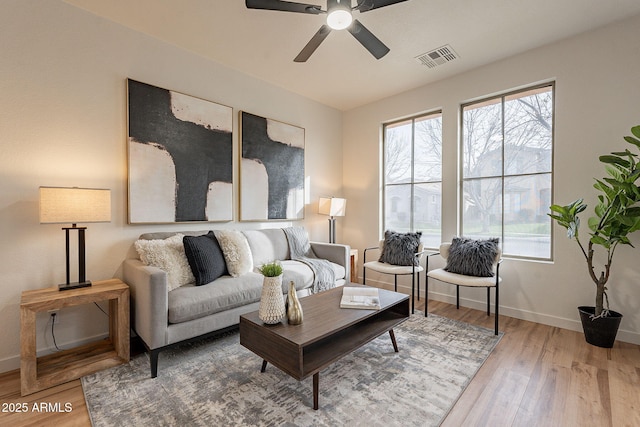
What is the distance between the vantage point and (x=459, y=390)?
184cm

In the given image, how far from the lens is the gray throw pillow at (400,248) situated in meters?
3.48

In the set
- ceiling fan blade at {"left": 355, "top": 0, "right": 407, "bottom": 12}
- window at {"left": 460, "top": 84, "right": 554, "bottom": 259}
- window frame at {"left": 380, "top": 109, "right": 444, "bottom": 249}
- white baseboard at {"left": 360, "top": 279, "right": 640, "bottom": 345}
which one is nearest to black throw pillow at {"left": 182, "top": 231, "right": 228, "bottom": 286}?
ceiling fan blade at {"left": 355, "top": 0, "right": 407, "bottom": 12}

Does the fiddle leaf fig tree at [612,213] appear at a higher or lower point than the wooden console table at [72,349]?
higher

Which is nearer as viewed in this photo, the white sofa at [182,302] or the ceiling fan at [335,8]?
the ceiling fan at [335,8]

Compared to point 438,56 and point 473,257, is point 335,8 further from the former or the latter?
point 473,257

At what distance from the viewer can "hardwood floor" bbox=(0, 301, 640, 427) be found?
1.60 metres

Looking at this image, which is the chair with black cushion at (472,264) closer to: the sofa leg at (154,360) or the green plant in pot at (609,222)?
the green plant in pot at (609,222)

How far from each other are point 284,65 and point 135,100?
163cm

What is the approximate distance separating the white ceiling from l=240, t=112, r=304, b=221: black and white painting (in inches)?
27.9

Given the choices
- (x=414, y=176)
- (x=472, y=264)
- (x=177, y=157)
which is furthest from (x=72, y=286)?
(x=414, y=176)

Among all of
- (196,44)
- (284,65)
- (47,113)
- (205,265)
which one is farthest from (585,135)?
(47,113)

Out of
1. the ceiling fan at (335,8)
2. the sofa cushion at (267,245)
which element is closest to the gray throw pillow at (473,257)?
the sofa cushion at (267,245)

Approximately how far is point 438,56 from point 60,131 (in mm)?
3679

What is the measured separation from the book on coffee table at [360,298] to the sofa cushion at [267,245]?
1143 millimetres
